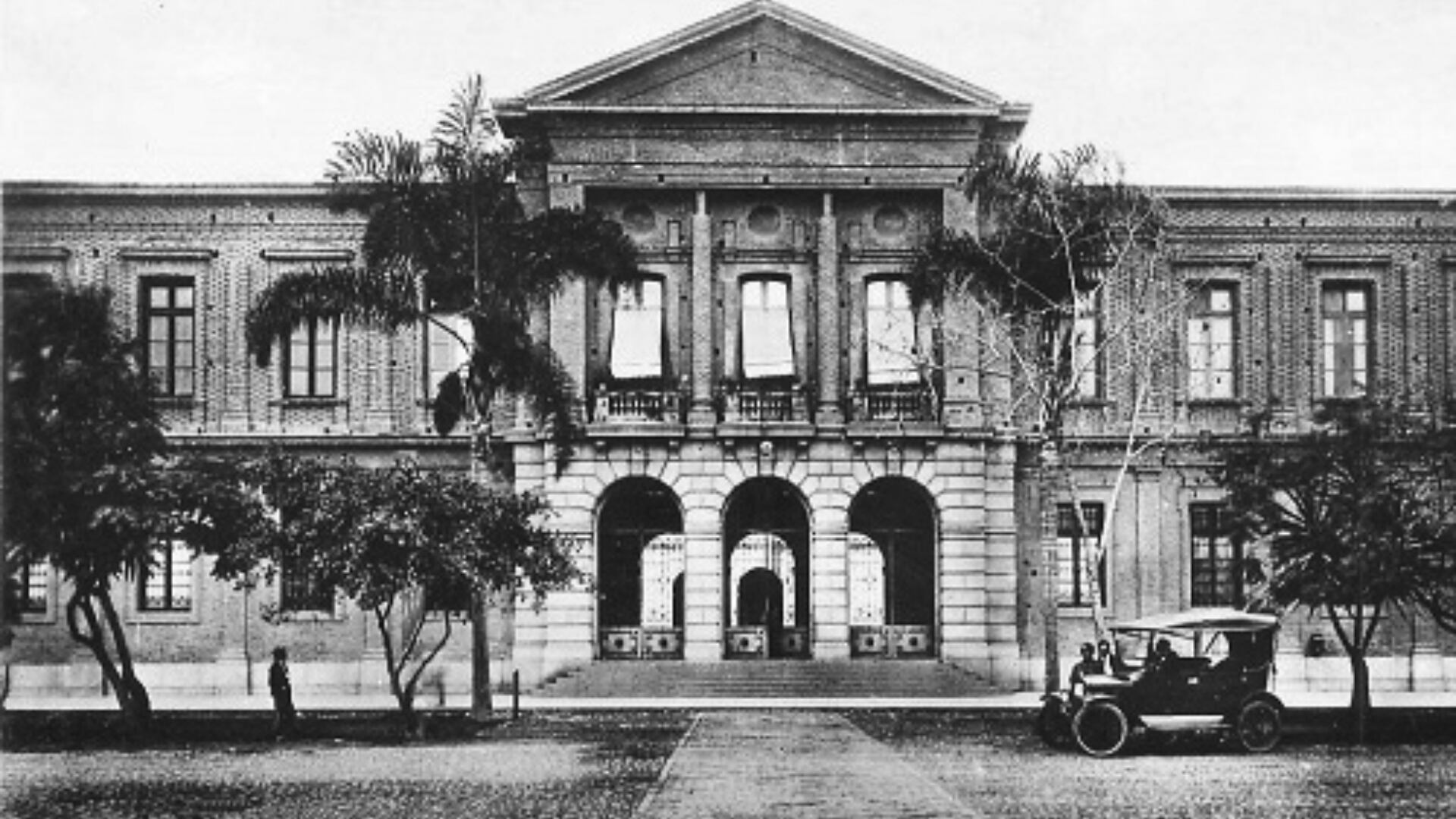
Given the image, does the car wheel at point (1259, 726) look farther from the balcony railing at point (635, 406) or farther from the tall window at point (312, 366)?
the tall window at point (312, 366)

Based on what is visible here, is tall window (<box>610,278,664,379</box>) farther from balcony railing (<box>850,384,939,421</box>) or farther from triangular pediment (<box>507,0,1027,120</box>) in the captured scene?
balcony railing (<box>850,384,939,421</box>)

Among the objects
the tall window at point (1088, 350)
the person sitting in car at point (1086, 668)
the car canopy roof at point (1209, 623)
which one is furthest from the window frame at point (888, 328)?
the car canopy roof at point (1209, 623)

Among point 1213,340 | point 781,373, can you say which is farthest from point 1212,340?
point 781,373

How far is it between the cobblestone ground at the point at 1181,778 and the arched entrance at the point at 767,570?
10988 millimetres

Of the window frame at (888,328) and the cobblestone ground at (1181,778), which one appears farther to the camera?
the window frame at (888,328)

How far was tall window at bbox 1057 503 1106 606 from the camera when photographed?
136ft

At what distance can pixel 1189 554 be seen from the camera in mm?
41531

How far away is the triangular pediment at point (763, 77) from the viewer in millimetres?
39375

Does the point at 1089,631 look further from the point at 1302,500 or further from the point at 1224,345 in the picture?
the point at 1302,500

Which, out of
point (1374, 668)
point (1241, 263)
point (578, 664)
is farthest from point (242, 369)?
point (1374, 668)

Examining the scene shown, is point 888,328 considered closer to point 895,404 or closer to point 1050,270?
point 895,404

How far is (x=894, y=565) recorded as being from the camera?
41.0m

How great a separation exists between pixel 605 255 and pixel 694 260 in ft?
24.2

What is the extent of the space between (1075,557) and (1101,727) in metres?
16.5
